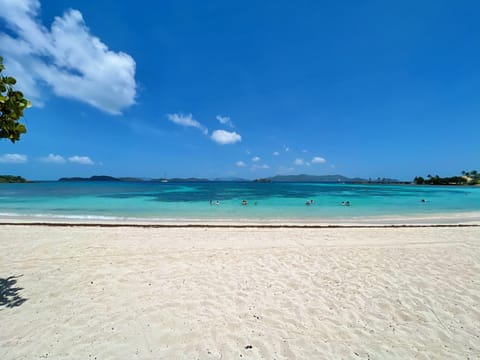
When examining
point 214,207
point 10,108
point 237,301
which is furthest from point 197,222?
point 10,108

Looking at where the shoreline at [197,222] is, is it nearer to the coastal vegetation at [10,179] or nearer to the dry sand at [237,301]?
the dry sand at [237,301]

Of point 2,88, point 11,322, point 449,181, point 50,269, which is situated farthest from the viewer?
point 449,181

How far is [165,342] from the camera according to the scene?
3.17m

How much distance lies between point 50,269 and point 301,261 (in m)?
7.18

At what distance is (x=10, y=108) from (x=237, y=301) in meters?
4.98

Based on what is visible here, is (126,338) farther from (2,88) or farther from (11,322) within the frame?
(2,88)

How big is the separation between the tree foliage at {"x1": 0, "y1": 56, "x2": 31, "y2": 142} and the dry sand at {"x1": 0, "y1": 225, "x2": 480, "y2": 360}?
3219 mm

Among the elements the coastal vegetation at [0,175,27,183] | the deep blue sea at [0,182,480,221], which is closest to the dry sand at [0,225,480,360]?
Result: the deep blue sea at [0,182,480,221]

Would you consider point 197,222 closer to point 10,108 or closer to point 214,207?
point 214,207

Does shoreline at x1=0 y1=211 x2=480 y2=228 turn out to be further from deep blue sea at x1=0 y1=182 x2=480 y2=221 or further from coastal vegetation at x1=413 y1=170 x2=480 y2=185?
coastal vegetation at x1=413 y1=170 x2=480 y2=185

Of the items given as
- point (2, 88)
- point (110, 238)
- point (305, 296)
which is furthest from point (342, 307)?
point (110, 238)

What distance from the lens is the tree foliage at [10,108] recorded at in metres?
2.87

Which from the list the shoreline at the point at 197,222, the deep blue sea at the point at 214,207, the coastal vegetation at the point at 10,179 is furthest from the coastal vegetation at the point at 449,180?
the coastal vegetation at the point at 10,179

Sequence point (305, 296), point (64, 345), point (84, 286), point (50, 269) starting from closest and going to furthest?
point (64, 345) → point (305, 296) → point (84, 286) → point (50, 269)
